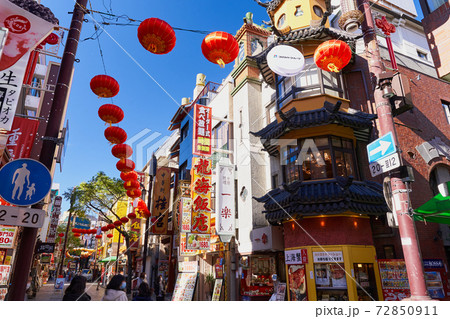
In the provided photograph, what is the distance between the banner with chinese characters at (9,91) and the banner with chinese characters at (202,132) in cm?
1075

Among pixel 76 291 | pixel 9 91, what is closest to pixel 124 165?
pixel 9 91

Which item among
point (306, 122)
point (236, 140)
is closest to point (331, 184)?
point (306, 122)

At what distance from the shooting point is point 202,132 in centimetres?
1845

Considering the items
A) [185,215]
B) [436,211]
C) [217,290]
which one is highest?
[185,215]

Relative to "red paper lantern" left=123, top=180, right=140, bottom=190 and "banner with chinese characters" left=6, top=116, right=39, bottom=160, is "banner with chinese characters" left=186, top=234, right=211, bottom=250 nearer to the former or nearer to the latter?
"red paper lantern" left=123, top=180, right=140, bottom=190

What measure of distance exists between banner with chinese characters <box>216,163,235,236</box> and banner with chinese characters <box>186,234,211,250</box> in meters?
2.21

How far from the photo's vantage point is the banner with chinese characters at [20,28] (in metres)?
6.86

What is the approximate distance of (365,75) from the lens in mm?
14102

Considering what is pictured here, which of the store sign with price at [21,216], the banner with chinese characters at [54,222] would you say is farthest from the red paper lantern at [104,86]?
the banner with chinese characters at [54,222]

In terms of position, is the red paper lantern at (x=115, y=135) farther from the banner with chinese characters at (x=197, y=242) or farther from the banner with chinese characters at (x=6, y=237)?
the banner with chinese characters at (x=197, y=242)

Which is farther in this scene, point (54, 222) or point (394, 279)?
point (54, 222)

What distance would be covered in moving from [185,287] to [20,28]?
14066 mm

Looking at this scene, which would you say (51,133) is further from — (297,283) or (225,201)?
(297,283)

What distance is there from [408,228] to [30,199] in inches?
310
